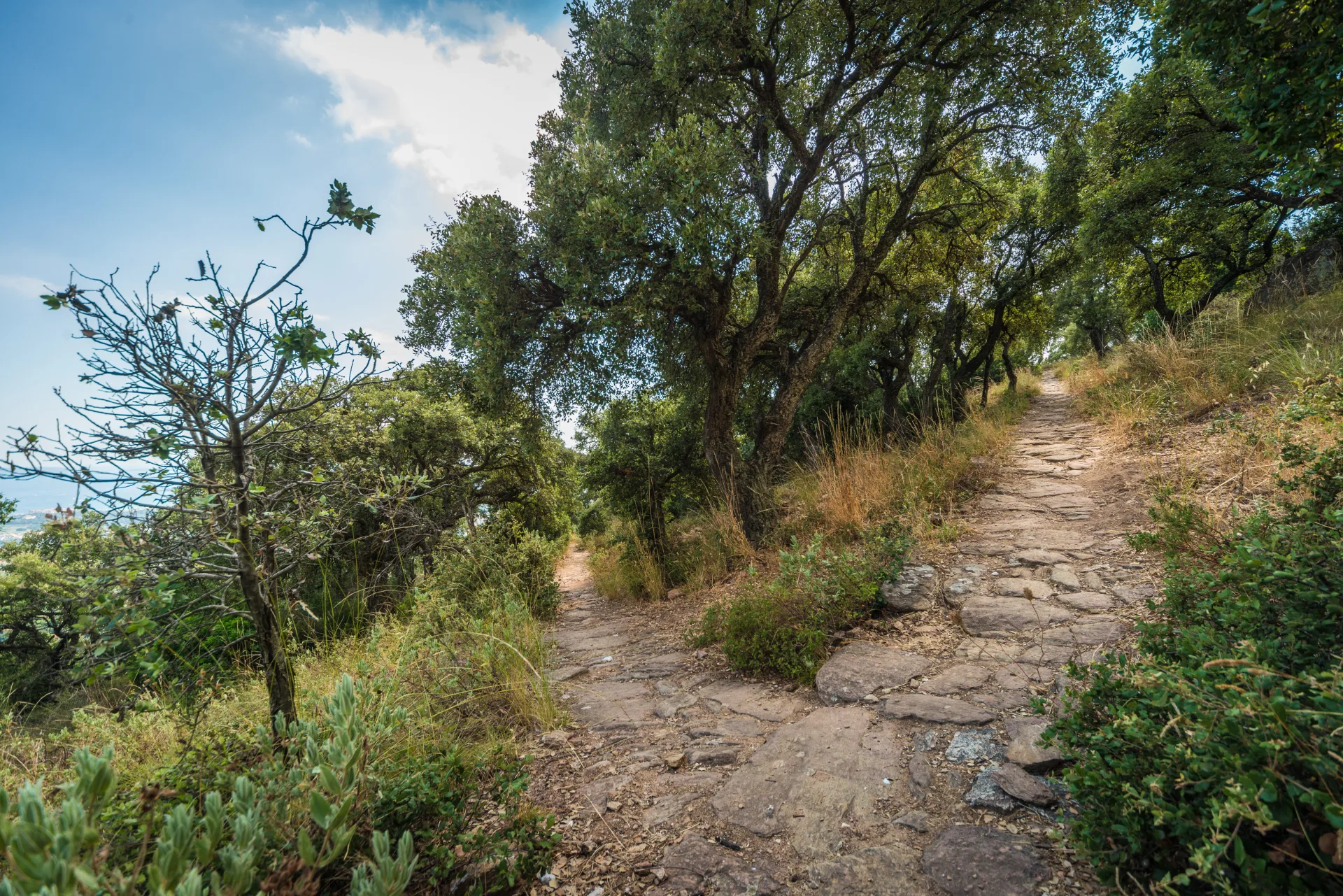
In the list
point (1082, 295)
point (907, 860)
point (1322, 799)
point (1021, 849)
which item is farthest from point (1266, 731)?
point (1082, 295)

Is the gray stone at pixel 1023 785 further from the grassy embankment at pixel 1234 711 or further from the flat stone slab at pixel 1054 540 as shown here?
the flat stone slab at pixel 1054 540

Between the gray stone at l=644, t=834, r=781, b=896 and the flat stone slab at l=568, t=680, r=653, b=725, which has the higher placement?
the gray stone at l=644, t=834, r=781, b=896

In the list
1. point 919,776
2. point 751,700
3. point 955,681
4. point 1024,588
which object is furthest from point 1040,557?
point 919,776

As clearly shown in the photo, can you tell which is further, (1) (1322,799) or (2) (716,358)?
(2) (716,358)

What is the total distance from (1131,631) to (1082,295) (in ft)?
63.5

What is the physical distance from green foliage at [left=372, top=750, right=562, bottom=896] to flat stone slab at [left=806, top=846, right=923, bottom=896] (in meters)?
0.90

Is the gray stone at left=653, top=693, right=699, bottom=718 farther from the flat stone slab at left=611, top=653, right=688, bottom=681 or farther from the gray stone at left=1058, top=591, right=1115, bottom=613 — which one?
the gray stone at left=1058, top=591, right=1115, bottom=613

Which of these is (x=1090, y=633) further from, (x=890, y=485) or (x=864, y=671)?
(x=890, y=485)

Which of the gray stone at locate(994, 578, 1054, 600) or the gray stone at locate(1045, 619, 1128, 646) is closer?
the gray stone at locate(1045, 619, 1128, 646)

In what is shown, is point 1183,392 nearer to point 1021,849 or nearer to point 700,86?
point 700,86

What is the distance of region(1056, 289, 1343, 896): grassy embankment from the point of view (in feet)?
3.37

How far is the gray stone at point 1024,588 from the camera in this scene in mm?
3406

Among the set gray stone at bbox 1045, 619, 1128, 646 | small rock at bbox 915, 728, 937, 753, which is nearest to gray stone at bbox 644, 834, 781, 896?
small rock at bbox 915, 728, 937, 753

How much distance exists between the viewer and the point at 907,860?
1.62 m
